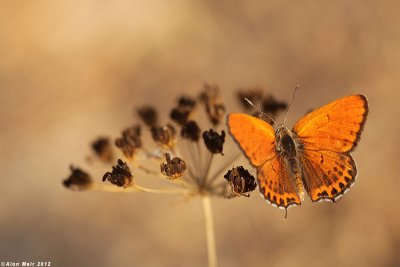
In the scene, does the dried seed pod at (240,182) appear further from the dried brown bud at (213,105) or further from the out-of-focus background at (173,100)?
the out-of-focus background at (173,100)

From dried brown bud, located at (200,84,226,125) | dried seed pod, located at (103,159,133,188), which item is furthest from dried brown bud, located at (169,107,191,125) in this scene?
dried seed pod, located at (103,159,133,188)

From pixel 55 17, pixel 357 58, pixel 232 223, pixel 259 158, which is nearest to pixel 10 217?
pixel 232 223

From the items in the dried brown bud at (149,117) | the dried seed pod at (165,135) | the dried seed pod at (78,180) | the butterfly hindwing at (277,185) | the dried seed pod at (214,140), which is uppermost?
the dried brown bud at (149,117)

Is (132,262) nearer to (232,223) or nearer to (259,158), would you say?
(232,223)

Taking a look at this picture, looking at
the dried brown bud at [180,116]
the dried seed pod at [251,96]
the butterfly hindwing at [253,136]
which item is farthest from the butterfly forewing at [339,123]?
the dried brown bud at [180,116]

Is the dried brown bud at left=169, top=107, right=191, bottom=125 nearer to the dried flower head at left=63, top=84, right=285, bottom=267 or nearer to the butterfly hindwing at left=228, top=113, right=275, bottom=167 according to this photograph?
the dried flower head at left=63, top=84, right=285, bottom=267
